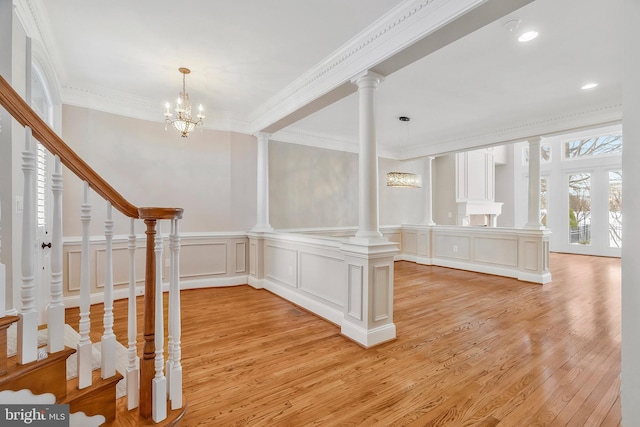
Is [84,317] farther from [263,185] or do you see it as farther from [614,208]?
[614,208]

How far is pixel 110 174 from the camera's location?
3.98m

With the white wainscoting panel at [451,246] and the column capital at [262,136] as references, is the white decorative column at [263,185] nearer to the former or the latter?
the column capital at [262,136]

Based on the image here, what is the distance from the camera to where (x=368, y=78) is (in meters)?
2.75

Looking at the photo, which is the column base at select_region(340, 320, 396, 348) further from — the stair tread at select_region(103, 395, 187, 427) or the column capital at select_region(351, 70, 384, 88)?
the column capital at select_region(351, 70, 384, 88)

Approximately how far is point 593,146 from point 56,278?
11.0 metres

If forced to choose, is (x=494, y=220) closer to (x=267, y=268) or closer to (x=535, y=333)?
(x=535, y=333)

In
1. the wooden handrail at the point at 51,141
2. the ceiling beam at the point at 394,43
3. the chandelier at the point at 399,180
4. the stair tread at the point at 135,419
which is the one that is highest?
the ceiling beam at the point at 394,43

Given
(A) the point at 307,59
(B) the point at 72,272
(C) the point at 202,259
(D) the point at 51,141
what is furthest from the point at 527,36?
(B) the point at 72,272

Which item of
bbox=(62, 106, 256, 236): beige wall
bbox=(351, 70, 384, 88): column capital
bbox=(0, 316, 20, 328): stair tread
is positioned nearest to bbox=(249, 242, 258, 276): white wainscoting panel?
bbox=(62, 106, 256, 236): beige wall

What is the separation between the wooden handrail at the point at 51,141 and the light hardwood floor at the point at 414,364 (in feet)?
4.45

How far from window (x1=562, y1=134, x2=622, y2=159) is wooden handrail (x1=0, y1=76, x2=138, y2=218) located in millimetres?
10581

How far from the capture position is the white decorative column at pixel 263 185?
480cm

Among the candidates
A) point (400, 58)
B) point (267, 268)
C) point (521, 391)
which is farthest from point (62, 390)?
point (267, 268)

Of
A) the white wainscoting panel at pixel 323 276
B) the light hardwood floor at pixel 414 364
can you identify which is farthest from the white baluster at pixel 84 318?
the white wainscoting panel at pixel 323 276
